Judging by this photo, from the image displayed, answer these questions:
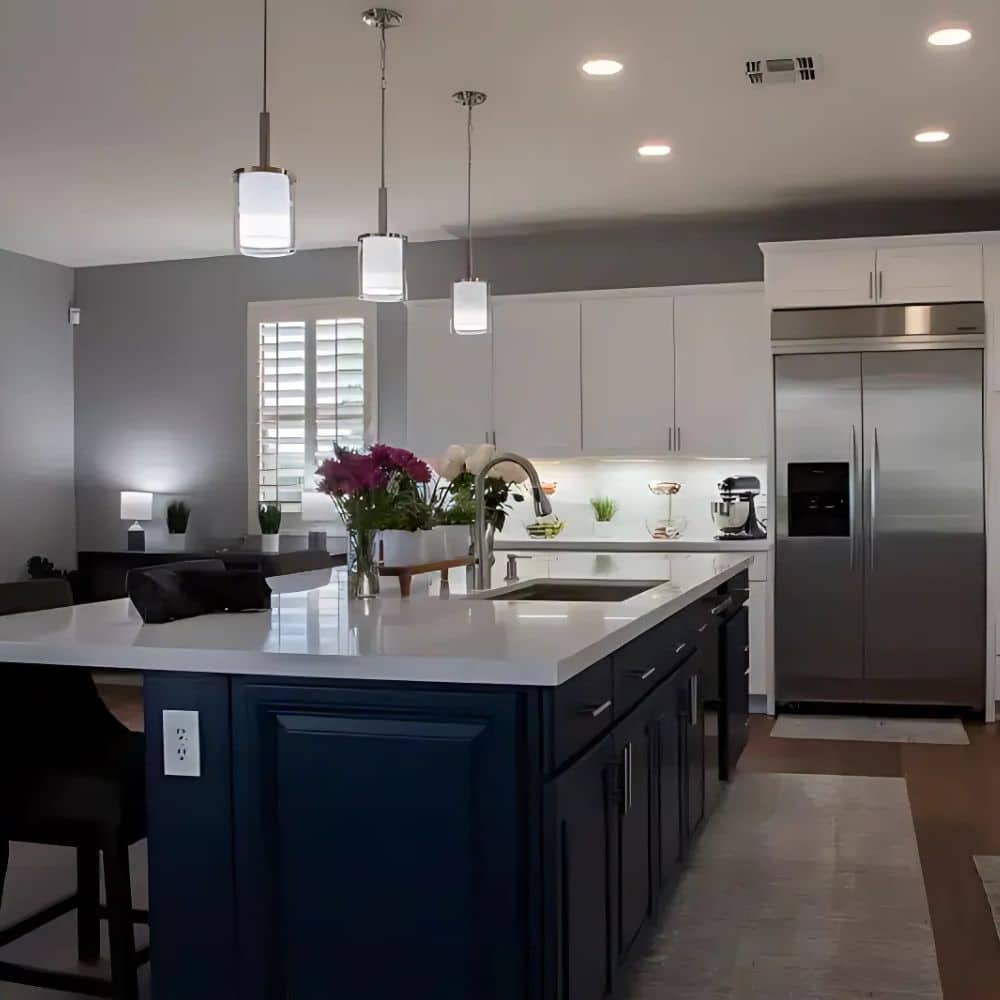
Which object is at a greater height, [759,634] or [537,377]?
[537,377]

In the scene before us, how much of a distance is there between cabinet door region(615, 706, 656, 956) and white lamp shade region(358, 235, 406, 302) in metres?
1.41

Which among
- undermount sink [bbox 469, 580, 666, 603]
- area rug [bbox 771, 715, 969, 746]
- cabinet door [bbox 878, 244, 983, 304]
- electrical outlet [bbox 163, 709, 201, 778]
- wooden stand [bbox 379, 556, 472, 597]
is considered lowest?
area rug [bbox 771, 715, 969, 746]

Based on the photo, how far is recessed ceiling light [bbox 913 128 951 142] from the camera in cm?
524

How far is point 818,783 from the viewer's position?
495 centimetres

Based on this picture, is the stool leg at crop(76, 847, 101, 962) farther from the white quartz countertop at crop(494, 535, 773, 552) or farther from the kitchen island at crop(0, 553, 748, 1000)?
the white quartz countertop at crop(494, 535, 773, 552)

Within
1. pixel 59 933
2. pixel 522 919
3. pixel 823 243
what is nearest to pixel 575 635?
pixel 522 919

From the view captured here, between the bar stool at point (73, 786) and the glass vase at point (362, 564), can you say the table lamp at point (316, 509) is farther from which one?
the bar stool at point (73, 786)

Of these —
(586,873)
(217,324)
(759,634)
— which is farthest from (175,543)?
(586,873)

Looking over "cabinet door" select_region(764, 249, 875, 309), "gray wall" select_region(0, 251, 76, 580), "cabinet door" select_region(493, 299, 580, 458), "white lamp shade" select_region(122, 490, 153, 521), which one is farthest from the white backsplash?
"gray wall" select_region(0, 251, 76, 580)

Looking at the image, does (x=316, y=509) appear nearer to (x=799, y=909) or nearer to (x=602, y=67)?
(x=602, y=67)

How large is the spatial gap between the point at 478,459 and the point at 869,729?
3142 millimetres

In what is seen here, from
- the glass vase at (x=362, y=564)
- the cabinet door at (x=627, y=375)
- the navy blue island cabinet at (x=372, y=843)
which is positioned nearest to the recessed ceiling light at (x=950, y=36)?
the glass vase at (x=362, y=564)

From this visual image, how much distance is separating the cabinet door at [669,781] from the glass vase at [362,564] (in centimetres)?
79

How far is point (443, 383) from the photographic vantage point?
7121mm
